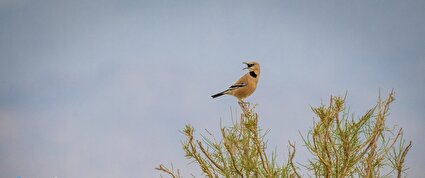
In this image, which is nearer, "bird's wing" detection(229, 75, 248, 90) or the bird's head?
the bird's head

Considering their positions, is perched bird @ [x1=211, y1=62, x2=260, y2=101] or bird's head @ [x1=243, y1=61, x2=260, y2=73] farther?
perched bird @ [x1=211, y1=62, x2=260, y2=101]

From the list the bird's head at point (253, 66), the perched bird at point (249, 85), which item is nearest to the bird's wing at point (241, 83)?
the perched bird at point (249, 85)

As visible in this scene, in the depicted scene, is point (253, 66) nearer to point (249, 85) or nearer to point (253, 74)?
point (253, 74)

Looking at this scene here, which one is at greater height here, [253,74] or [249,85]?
[253,74]

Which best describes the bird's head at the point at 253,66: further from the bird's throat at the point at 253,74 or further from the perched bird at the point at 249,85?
the bird's throat at the point at 253,74

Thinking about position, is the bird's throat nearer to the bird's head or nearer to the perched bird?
the perched bird

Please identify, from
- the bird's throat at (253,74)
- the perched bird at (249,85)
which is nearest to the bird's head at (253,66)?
the perched bird at (249,85)

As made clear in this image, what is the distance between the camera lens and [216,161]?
4.20 metres

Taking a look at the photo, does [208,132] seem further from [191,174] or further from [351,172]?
[351,172]

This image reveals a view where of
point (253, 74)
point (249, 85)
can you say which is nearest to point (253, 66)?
point (253, 74)

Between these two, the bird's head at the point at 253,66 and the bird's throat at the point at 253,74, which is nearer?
the bird's head at the point at 253,66

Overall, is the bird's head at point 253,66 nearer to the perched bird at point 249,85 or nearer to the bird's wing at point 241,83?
the perched bird at point 249,85

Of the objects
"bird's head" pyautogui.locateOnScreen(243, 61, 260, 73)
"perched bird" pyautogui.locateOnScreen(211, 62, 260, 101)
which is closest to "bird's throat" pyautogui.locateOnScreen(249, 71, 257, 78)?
"perched bird" pyautogui.locateOnScreen(211, 62, 260, 101)

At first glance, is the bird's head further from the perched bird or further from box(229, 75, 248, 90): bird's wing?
box(229, 75, 248, 90): bird's wing
